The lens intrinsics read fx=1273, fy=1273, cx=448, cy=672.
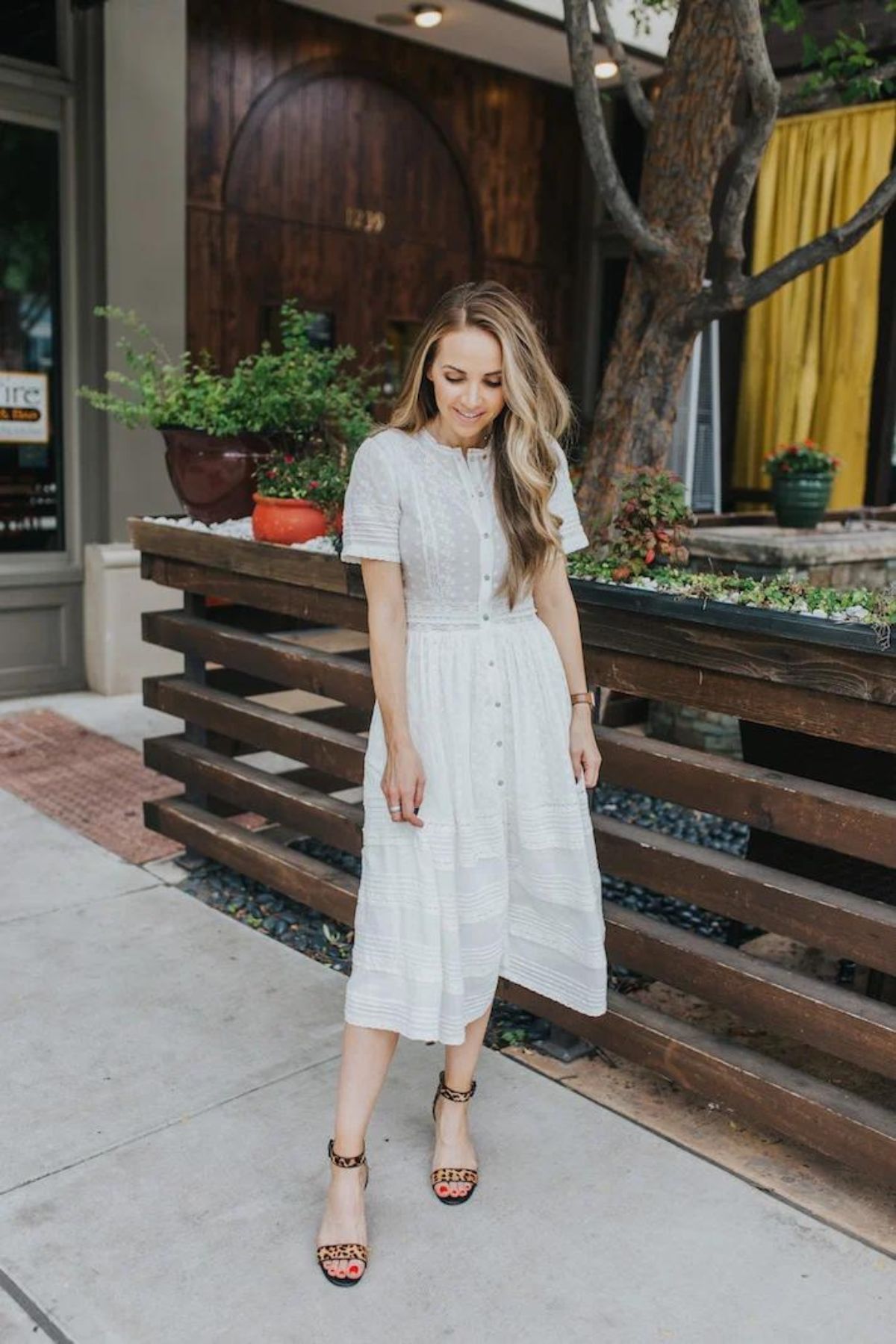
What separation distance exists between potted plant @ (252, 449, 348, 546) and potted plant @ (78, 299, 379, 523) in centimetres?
22

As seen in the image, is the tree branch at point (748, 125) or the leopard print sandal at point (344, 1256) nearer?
the leopard print sandal at point (344, 1256)

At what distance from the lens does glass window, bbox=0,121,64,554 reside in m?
6.33

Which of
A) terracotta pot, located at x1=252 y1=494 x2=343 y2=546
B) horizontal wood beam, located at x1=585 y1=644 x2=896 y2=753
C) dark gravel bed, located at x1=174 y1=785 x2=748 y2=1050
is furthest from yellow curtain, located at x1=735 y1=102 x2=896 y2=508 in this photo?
horizontal wood beam, located at x1=585 y1=644 x2=896 y2=753

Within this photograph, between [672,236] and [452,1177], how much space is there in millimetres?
3143

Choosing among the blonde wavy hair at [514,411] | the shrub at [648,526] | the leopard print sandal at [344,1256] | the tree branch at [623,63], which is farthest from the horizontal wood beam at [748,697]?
the tree branch at [623,63]

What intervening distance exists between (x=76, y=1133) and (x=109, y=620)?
427 centimetres

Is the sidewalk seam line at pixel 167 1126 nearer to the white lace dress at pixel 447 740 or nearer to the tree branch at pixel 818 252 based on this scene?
the white lace dress at pixel 447 740

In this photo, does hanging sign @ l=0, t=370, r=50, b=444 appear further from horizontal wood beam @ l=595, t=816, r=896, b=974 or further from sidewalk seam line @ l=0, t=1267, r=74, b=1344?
sidewalk seam line @ l=0, t=1267, r=74, b=1344

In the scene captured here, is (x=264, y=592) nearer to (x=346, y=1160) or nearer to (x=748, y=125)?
(x=346, y=1160)

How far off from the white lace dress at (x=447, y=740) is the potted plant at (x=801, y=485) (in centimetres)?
463

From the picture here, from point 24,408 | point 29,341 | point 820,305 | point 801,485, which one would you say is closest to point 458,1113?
point 801,485

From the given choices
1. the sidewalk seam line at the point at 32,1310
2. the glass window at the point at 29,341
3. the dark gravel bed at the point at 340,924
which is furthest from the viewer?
the glass window at the point at 29,341

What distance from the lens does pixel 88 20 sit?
6.35 metres

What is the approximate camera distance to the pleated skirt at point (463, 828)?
2.35 metres
